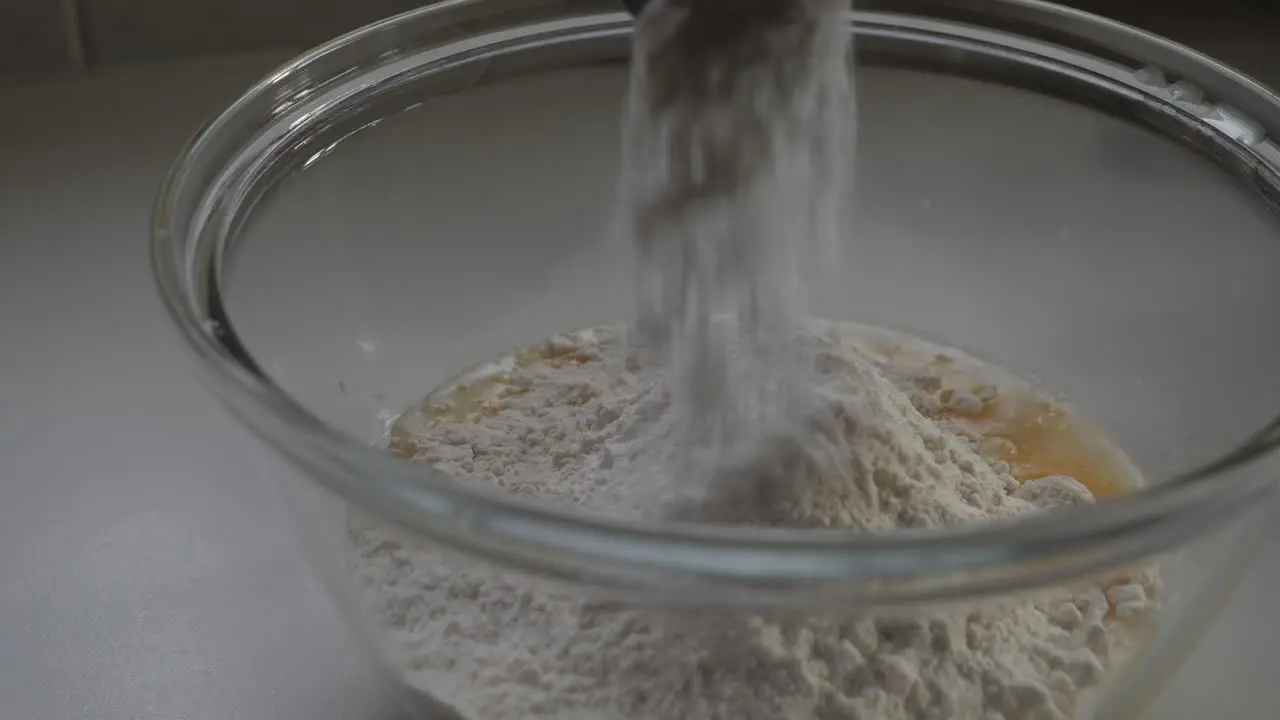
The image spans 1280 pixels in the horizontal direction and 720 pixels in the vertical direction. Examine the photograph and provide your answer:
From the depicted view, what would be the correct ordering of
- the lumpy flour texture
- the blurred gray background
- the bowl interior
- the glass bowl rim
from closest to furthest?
the glass bowl rim
the lumpy flour texture
the bowl interior
the blurred gray background

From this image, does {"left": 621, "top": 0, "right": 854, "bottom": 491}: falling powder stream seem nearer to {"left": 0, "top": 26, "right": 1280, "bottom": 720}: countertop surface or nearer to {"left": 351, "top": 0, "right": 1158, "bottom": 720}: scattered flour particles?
{"left": 351, "top": 0, "right": 1158, "bottom": 720}: scattered flour particles

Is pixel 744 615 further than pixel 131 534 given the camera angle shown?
No

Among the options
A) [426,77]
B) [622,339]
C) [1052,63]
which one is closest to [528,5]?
[426,77]

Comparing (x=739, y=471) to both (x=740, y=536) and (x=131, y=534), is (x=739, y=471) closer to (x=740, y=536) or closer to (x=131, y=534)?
(x=740, y=536)

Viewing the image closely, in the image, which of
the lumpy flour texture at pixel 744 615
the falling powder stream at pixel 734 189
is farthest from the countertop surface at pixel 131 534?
the falling powder stream at pixel 734 189

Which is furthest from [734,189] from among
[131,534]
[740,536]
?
[131,534]

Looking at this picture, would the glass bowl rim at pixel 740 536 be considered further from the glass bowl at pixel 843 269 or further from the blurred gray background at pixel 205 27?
the blurred gray background at pixel 205 27

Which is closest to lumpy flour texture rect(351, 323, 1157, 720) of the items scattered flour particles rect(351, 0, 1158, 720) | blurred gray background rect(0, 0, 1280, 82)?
scattered flour particles rect(351, 0, 1158, 720)
